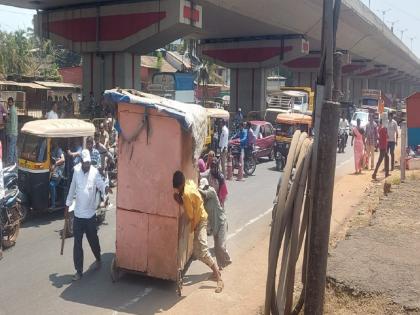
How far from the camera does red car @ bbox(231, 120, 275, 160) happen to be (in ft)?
62.4

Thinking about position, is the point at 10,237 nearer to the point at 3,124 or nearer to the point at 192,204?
the point at 192,204

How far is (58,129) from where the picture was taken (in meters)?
10.3

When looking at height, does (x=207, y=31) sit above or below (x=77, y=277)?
above

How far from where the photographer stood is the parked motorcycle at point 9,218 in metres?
8.36

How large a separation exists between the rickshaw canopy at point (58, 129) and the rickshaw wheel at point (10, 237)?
6.86ft

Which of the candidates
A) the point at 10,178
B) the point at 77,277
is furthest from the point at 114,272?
the point at 10,178

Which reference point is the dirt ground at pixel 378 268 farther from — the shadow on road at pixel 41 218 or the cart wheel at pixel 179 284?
the shadow on road at pixel 41 218

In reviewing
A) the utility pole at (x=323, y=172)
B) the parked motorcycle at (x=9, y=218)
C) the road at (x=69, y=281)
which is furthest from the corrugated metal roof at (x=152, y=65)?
the utility pole at (x=323, y=172)

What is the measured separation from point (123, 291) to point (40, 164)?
4130 mm

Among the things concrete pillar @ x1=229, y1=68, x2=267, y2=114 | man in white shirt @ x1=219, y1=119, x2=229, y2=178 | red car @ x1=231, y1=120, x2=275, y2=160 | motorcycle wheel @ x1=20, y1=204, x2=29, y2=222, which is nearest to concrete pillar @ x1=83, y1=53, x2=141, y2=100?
red car @ x1=231, y1=120, x2=275, y2=160

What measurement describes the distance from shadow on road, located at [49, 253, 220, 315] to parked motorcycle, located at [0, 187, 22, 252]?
159 cm

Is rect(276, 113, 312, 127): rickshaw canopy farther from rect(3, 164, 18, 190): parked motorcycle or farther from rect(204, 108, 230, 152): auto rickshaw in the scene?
rect(3, 164, 18, 190): parked motorcycle

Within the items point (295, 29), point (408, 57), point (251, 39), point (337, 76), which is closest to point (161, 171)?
point (337, 76)

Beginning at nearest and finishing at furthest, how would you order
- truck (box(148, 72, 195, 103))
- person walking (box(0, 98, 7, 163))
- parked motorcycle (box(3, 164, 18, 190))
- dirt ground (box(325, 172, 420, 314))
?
1. dirt ground (box(325, 172, 420, 314))
2. parked motorcycle (box(3, 164, 18, 190))
3. person walking (box(0, 98, 7, 163))
4. truck (box(148, 72, 195, 103))
